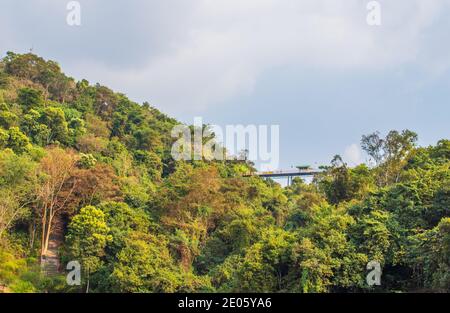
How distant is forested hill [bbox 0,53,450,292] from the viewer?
56.1 feet

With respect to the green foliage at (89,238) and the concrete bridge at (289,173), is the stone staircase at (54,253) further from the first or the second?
the concrete bridge at (289,173)

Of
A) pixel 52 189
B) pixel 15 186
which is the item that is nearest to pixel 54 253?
pixel 52 189

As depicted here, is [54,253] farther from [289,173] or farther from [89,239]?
[289,173]

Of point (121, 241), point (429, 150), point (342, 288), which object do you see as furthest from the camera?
point (429, 150)

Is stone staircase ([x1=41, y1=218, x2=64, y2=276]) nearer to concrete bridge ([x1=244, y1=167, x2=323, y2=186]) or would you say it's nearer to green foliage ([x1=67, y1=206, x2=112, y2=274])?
green foliage ([x1=67, y1=206, x2=112, y2=274])

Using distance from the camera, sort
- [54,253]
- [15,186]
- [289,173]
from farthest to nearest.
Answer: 1. [289,173]
2. [54,253]
3. [15,186]

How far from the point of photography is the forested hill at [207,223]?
17.1 metres

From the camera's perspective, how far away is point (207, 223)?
23.8m

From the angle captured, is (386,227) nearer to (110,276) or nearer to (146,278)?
(146,278)

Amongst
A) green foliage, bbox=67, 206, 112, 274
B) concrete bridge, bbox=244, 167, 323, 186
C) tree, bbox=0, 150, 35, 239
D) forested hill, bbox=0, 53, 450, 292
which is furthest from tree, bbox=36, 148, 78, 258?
concrete bridge, bbox=244, 167, 323, 186

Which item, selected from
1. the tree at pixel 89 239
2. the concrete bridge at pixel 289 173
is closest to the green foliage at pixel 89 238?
the tree at pixel 89 239

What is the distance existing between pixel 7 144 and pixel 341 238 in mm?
18697
